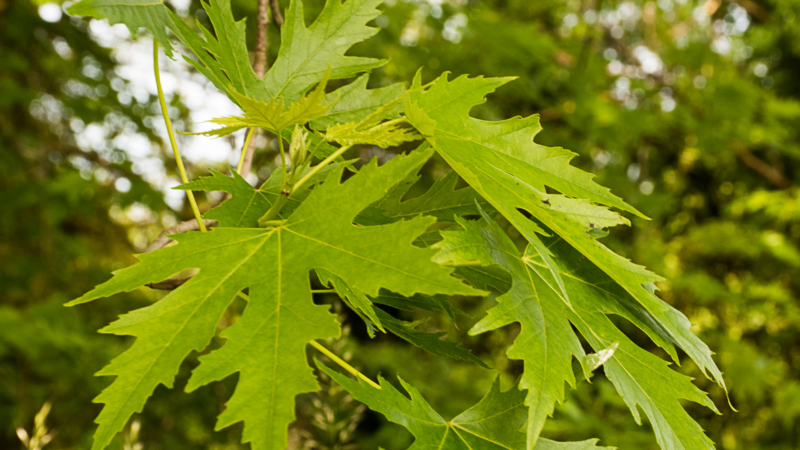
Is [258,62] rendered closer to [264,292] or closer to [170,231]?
[170,231]

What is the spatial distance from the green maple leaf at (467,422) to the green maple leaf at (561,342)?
0.11 metres

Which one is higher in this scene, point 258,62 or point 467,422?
point 258,62

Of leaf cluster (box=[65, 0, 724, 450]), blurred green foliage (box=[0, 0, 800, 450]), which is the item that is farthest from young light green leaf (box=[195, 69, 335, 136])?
blurred green foliage (box=[0, 0, 800, 450])

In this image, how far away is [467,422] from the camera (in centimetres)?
70

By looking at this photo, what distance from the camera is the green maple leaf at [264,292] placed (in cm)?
49

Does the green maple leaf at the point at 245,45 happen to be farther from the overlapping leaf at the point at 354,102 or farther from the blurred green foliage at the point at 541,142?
the blurred green foliage at the point at 541,142

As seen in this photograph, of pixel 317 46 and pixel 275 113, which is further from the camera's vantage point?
pixel 317 46

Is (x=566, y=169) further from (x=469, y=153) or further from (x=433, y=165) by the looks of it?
(x=433, y=165)

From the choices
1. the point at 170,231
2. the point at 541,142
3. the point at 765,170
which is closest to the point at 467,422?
the point at 170,231

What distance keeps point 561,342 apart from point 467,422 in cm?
18

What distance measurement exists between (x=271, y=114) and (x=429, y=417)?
439mm

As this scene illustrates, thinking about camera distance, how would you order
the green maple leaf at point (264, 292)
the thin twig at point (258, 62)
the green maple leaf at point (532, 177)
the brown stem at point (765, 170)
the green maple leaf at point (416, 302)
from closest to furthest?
1. the green maple leaf at point (264, 292)
2. the green maple leaf at point (532, 177)
3. the green maple leaf at point (416, 302)
4. the thin twig at point (258, 62)
5. the brown stem at point (765, 170)

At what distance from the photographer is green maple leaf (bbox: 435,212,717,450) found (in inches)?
22.8

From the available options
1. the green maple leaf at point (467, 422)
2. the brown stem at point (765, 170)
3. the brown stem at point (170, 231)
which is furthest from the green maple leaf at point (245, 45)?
the brown stem at point (765, 170)
